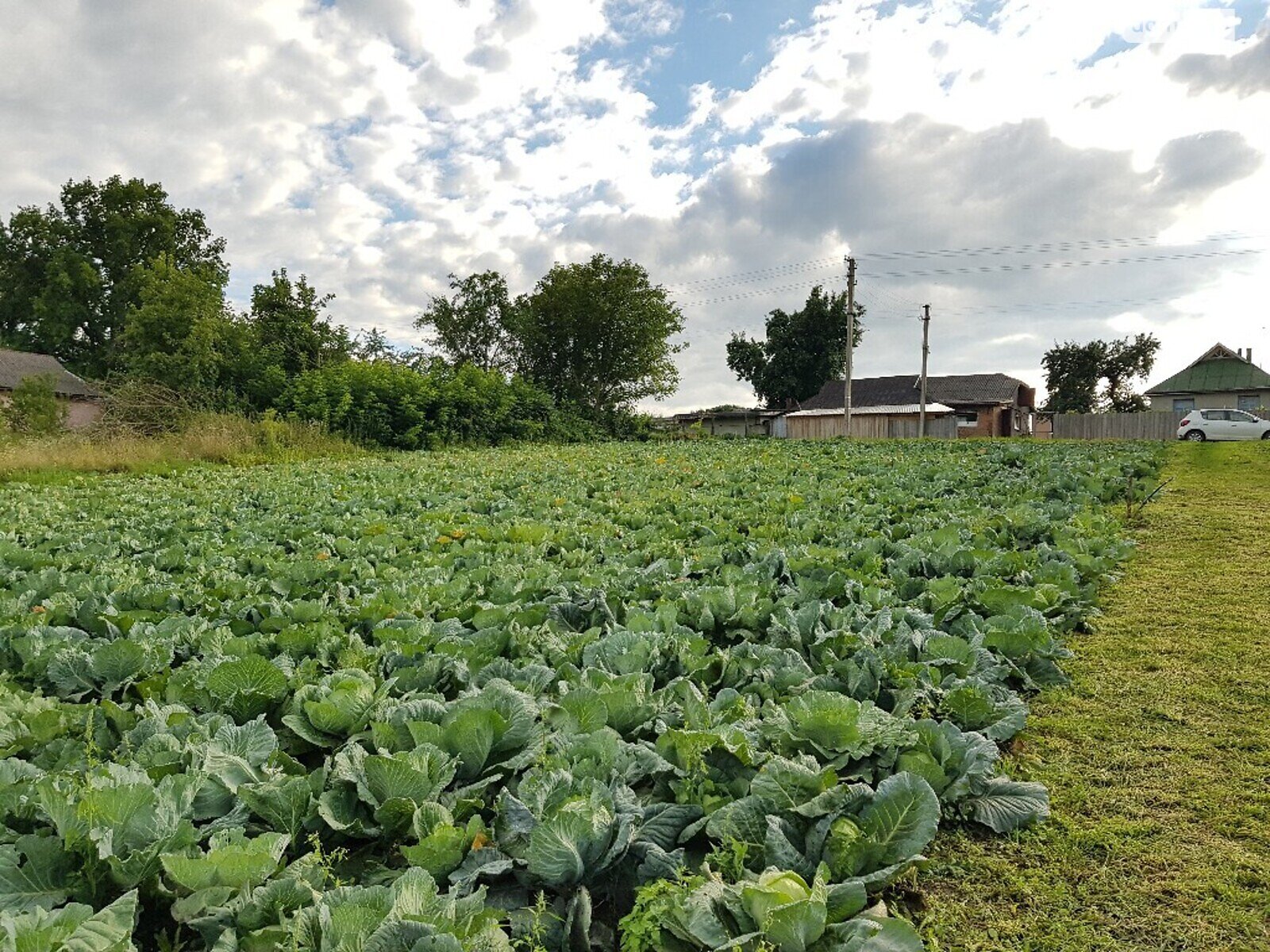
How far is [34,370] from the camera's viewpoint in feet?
114

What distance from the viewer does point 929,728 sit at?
1.94 meters

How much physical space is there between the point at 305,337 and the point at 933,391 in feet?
116

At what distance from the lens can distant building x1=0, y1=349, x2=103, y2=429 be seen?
31298 millimetres

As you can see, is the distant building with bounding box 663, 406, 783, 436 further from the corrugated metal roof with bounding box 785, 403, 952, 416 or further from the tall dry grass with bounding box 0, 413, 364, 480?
the tall dry grass with bounding box 0, 413, 364, 480

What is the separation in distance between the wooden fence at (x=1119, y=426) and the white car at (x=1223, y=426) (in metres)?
3.89

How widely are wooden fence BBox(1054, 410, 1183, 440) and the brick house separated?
7.24m

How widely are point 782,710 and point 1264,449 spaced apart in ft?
61.5

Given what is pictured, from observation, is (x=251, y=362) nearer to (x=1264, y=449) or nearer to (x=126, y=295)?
(x=126, y=295)

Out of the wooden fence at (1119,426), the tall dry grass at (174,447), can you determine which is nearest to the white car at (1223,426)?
the wooden fence at (1119,426)

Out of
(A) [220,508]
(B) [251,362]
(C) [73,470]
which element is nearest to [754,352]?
(B) [251,362]

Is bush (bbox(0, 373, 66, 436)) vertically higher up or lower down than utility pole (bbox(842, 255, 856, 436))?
lower down

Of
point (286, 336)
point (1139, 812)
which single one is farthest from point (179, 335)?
point (1139, 812)

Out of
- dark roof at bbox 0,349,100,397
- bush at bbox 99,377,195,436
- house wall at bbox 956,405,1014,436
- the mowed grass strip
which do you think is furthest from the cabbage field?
house wall at bbox 956,405,1014,436

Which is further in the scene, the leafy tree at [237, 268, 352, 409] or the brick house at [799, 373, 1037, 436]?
the brick house at [799, 373, 1037, 436]
